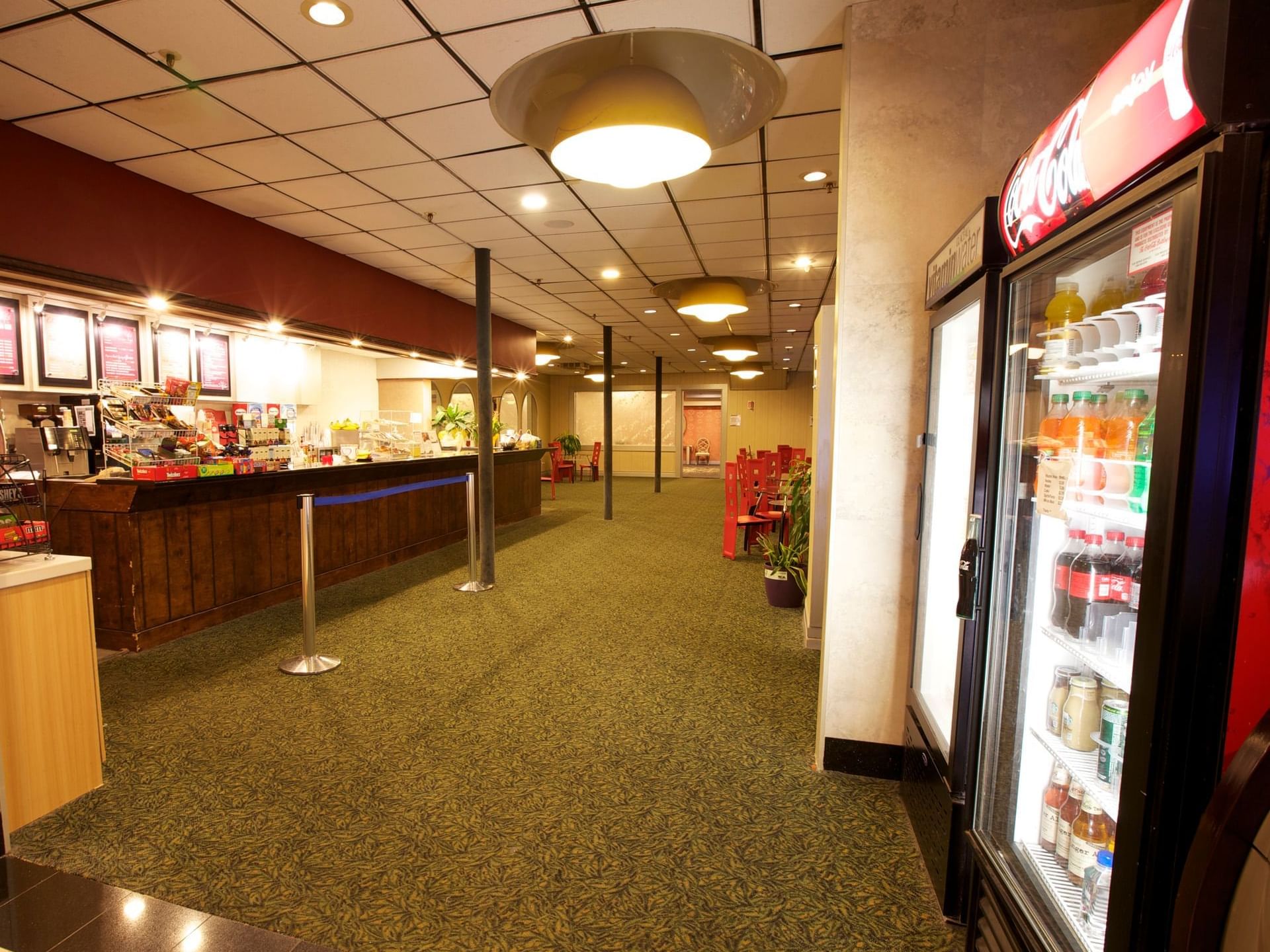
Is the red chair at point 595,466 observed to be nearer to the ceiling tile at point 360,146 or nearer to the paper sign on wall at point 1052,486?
the ceiling tile at point 360,146

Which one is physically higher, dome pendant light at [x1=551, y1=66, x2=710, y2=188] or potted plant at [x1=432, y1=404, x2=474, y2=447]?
dome pendant light at [x1=551, y1=66, x2=710, y2=188]

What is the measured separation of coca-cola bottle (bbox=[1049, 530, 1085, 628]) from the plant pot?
120 inches

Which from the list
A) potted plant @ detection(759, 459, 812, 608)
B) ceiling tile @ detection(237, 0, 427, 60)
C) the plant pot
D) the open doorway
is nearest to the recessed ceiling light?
ceiling tile @ detection(237, 0, 427, 60)

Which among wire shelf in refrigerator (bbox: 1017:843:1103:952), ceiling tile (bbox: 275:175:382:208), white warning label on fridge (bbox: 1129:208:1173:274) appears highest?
ceiling tile (bbox: 275:175:382:208)

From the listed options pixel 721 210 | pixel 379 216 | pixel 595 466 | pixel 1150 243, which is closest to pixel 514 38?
pixel 721 210

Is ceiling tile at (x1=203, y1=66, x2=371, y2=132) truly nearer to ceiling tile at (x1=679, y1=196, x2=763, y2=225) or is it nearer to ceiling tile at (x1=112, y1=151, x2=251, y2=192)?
ceiling tile at (x1=112, y1=151, x2=251, y2=192)

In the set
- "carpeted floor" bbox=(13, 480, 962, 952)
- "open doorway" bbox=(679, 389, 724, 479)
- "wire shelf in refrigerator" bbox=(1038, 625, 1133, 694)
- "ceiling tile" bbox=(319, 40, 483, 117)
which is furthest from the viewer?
"open doorway" bbox=(679, 389, 724, 479)

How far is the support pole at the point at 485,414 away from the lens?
206 inches

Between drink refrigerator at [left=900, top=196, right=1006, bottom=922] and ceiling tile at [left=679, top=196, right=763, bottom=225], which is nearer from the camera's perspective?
drink refrigerator at [left=900, top=196, right=1006, bottom=922]

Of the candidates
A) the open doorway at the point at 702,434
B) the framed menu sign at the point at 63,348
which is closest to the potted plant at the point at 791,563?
the framed menu sign at the point at 63,348

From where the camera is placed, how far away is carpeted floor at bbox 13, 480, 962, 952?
1734mm

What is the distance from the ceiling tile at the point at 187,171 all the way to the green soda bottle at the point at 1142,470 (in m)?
4.63

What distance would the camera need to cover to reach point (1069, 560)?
4.98 ft

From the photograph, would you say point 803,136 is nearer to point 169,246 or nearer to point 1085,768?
point 1085,768
